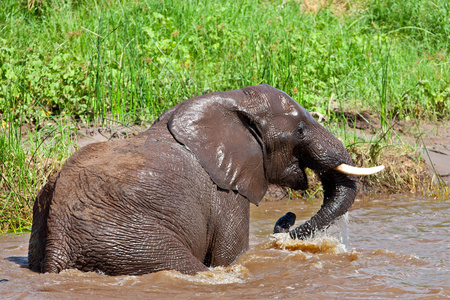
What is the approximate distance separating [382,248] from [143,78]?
369 centimetres

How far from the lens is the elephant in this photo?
3584 mm

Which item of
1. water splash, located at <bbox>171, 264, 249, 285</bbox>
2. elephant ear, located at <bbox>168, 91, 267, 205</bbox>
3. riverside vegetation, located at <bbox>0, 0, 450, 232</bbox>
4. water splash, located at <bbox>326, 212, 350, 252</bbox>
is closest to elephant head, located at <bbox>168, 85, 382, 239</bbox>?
elephant ear, located at <bbox>168, 91, 267, 205</bbox>

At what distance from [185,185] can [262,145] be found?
2.47 feet

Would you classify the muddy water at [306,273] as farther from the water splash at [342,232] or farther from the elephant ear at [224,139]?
the elephant ear at [224,139]

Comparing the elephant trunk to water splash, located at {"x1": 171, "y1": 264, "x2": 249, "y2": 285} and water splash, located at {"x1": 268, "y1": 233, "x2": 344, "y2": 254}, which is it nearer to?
water splash, located at {"x1": 268, "y1": 233, "x2": 344, "y2": 254}

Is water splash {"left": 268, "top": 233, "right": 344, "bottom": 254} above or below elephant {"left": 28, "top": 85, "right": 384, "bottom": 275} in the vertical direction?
below

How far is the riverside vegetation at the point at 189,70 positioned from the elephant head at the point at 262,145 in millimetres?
2449

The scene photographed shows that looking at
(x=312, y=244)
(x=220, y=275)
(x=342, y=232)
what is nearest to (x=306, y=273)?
(x=312, y=244)

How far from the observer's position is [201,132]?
159 inches

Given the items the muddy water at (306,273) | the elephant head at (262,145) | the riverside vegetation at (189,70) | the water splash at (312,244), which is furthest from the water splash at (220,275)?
the riverside vegetation at (189,70)

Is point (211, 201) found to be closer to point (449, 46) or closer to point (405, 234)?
point (405, 234)

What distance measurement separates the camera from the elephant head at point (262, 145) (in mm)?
4035

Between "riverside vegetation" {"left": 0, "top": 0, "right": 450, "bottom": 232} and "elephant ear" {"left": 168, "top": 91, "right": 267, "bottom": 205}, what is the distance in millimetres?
2407

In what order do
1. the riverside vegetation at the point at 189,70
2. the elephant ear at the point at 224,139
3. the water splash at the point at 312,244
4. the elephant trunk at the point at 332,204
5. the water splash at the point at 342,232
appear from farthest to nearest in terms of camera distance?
the riverside vegetation at the point at 189,70, the water splash at the point at 342,232, the water splash at the point at 312,244, the elephant trunk at the point at 332,204, the elephant ear at the point at 224,139
